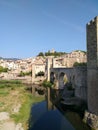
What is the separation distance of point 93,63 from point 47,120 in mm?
6492

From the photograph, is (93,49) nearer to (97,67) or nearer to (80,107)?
(97,67)

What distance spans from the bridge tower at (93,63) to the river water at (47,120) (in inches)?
103

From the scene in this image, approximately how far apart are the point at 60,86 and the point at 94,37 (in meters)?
23.4

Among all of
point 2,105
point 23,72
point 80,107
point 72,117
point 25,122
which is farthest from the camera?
point 23,72

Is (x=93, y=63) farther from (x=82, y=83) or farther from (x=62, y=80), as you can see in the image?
(x=62, y=80)

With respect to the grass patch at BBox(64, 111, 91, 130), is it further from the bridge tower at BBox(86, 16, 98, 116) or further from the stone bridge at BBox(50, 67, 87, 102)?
the stone bridge at BBox(50, 67, 87, 102)

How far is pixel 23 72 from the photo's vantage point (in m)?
58.5

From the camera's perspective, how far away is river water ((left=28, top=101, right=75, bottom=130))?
15880mm

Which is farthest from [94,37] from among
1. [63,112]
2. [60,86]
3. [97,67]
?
[60,86]

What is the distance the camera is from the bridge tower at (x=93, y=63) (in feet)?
48.0

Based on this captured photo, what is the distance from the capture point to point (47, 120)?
704 inches

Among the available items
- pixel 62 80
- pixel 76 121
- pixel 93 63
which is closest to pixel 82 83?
pixel 76 121

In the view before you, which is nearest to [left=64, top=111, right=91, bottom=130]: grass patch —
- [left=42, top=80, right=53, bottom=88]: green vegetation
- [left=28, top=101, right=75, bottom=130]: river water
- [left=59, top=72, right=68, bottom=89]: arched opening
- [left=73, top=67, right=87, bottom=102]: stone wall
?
[left=28, top=101, right=75, bottom=130]: river water

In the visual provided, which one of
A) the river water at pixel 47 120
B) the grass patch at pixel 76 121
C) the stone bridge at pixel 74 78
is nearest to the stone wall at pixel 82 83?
the stone bridge at pixel 74 78
